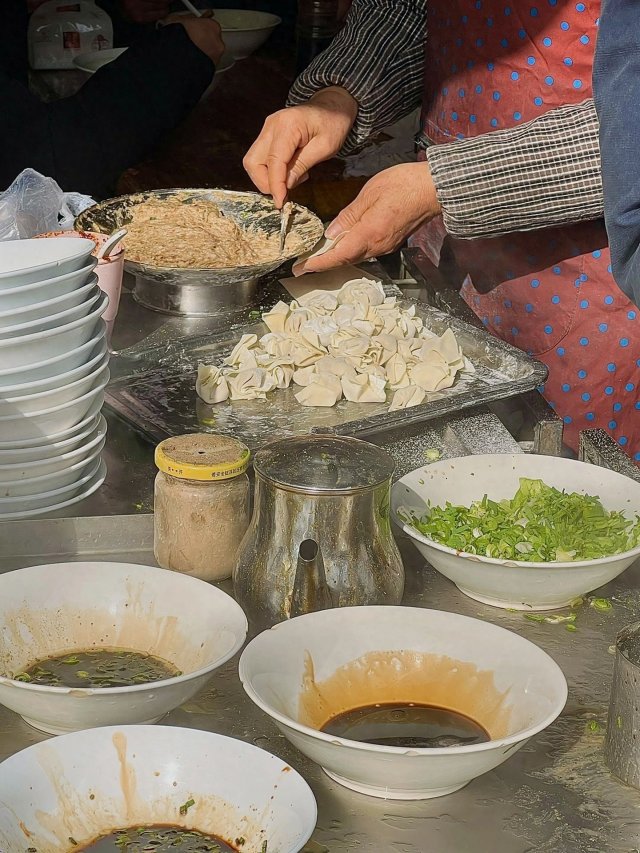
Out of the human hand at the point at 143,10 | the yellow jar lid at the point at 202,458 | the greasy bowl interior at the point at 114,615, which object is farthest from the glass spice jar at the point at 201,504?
the human hand at the point at 143,10

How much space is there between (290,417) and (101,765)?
906 millimetres

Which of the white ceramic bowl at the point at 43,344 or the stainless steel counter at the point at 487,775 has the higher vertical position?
the white ceramic bowl at the point at 43,344

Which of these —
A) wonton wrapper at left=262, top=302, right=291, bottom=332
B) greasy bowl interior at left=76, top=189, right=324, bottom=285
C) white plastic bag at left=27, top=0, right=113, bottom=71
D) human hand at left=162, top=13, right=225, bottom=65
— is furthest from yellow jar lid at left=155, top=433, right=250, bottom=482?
white plastic bag at left=27, top=0, right=113, bottom=71

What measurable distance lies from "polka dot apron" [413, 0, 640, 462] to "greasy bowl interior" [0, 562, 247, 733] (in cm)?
122

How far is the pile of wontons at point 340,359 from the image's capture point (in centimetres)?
181

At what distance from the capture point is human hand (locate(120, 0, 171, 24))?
429cm

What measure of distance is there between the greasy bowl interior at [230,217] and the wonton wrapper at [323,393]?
0.41 metres

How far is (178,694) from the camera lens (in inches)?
40.5

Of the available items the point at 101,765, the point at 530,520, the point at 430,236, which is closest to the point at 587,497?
the point at 530,520

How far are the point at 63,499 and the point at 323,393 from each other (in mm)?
518

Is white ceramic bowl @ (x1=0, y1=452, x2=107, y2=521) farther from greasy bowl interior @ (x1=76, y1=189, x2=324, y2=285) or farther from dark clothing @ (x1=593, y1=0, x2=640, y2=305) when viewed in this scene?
dark clothing @ (x1=593, y1=0, x2=640, y2=305)

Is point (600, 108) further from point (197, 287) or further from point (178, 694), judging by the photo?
point (197, 287)

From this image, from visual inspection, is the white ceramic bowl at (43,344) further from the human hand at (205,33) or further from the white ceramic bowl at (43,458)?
the human hand at (205,33)

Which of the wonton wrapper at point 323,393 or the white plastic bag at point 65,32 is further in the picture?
the white plastic bag at point 65,32
